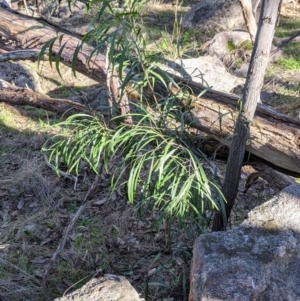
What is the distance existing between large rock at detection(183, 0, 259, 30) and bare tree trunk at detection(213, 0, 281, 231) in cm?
553

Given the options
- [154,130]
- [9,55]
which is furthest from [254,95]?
[9,55]

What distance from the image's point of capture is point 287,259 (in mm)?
2564

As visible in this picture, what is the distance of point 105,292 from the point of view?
2520 mm

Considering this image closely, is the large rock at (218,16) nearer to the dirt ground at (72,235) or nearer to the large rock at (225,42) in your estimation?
the large rock at (225,42)

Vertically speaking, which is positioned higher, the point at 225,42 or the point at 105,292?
the point at 225,42

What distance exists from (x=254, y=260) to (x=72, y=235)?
6.10ft

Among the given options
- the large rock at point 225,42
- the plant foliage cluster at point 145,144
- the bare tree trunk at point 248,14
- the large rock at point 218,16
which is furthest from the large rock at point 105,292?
the large rock at point 218,16

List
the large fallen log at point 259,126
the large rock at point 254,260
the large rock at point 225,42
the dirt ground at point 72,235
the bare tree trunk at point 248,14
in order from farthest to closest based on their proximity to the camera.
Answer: the large rock at point 225,42 < the bare tree trunk at point 248,14 < the large fallen log at point 259,126 < the dirt ground at point 72,235 < the large rock at point 254,260

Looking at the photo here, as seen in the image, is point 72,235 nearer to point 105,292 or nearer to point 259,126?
point 105,292

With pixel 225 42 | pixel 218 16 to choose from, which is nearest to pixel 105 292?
pixel 225 42

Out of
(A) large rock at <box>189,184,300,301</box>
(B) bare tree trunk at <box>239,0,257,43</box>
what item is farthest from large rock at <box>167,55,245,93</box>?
(A) large rock at <box>189,184,300,301</box>

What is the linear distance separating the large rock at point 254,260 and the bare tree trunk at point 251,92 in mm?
390

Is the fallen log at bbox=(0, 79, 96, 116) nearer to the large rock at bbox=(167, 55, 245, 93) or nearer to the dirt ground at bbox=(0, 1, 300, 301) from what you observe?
the dirt ground at bbox=(0, 1, 300, 301)

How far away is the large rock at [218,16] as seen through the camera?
27.6 feet
